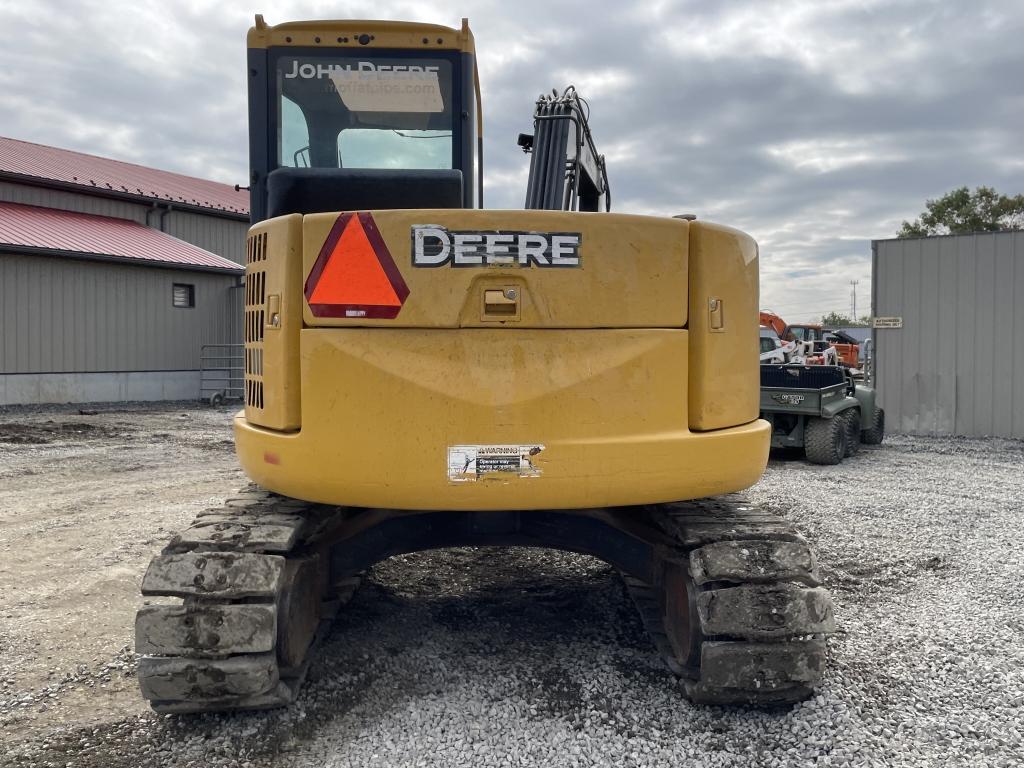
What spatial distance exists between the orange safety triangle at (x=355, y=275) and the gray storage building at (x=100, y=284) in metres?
17.1

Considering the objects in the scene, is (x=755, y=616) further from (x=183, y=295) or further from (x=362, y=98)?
(x=183, y=295)

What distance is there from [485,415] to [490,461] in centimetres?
16

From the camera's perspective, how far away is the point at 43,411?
643 inches

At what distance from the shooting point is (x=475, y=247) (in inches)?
111

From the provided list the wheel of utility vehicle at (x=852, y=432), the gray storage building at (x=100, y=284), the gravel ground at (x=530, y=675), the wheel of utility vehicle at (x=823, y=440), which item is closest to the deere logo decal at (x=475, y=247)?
the gravel ground at (x=530, y=675)

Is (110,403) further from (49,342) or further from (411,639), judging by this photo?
(411,639)

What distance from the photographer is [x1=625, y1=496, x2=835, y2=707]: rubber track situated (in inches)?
114

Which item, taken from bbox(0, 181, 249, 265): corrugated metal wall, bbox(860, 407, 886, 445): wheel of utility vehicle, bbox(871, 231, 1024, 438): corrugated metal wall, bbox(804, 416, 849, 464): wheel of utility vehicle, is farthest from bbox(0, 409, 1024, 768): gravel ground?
bbox(0, 181, 249, 265): corrugated metal wall

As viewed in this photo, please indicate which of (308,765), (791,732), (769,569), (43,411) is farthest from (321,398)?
(43,411)

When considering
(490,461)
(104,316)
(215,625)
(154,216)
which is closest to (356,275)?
(490,461)

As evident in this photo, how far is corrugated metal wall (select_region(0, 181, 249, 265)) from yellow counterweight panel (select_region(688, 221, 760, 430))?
22.1m

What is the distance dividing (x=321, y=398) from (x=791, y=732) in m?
2.13

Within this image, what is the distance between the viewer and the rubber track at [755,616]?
2908mm

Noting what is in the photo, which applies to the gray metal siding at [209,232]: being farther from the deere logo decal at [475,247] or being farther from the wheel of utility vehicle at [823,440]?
the deere logo decal at [475,247]
